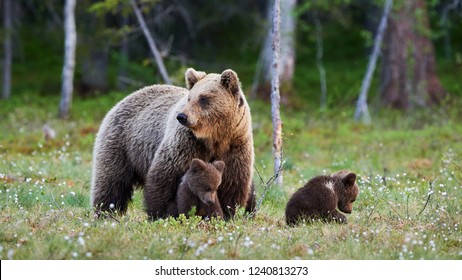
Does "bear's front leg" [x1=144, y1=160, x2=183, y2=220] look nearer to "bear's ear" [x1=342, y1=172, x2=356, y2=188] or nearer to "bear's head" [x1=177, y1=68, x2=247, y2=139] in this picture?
"bear's head" [x1=177, y1=68, x2=247, y2=139]

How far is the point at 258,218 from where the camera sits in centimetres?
886

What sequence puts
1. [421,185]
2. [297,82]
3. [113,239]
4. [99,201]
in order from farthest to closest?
[297,82]
[421,185]
[99,201]
[113,239]

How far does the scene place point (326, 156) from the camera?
15.7m

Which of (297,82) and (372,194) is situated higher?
(372,194)

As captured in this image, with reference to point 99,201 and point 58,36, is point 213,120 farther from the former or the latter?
point 58,36

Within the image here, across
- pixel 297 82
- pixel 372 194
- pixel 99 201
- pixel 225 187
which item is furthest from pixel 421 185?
pixel 297 82

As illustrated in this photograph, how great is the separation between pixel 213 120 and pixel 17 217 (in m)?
2.31

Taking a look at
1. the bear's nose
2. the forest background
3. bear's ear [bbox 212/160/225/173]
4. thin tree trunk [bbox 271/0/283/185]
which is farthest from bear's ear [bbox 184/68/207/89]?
thin tree trunk [bbox 271/0/283/185]

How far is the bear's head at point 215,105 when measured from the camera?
25.9 feet

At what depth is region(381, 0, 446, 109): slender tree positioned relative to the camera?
24812 millimetres

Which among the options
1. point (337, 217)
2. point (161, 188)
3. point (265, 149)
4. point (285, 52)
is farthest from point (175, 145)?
point (285, 52)

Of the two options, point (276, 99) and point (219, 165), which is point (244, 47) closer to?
point (276, 99)

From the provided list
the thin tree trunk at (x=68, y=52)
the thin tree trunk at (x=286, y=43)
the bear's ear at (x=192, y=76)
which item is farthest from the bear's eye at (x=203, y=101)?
the thin tree trunk at (x=286, y=43)

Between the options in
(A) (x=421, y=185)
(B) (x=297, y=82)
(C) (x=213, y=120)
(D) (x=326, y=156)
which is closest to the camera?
(C) (x=213, y=120)
